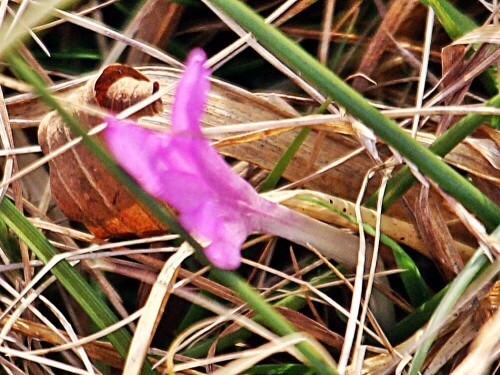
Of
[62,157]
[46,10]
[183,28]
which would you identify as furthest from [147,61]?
[46,10]

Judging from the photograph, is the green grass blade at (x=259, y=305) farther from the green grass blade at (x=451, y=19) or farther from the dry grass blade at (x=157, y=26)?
the dry grass blade at (x=157, y=26)

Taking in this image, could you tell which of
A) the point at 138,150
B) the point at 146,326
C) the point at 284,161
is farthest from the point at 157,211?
the point at 284,161

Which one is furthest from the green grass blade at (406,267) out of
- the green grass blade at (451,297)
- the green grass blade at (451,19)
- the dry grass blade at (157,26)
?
the dry grass blade at (157,26)

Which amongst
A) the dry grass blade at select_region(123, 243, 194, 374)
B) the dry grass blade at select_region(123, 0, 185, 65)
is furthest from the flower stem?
the dry grass blade at select_region(123, 0, 185, 65)

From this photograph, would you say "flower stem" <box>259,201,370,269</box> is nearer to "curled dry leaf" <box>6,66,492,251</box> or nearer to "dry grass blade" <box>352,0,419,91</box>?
"curled dry leaf" <box>6,66,492,251</box>

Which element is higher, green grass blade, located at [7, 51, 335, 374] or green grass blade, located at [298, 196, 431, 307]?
green grass blade, located at [7, 51, 335, 374]

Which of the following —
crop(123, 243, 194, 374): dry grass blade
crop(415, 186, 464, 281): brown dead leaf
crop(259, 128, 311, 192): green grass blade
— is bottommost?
crop(123, 243, 194, 374): dry grass blade

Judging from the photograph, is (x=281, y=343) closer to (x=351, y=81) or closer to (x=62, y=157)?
(x=62, y=157)
